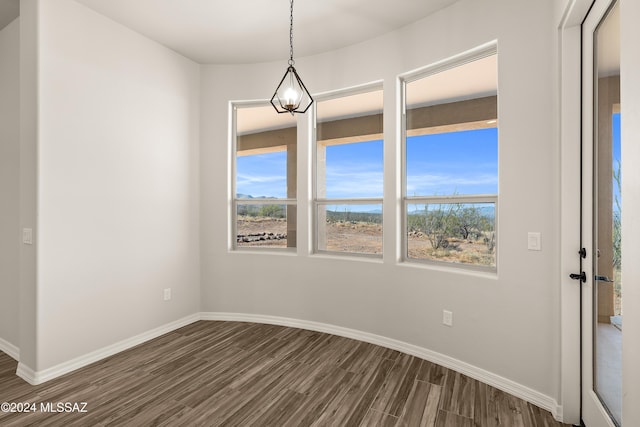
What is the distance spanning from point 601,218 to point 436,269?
1250 millimetres

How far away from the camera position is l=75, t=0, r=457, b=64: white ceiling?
2736 millimetres

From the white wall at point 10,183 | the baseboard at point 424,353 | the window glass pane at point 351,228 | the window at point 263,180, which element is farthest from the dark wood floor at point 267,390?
the window at point 263,180

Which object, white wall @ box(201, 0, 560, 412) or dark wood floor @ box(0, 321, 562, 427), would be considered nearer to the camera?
dark wood floor @ box(0, 321, 562, 427)

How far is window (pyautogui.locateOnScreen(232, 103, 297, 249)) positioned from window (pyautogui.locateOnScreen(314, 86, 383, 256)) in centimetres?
38


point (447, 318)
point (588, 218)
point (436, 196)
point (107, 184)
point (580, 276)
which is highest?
point (107, 184)

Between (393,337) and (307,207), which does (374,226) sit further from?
(393,337)

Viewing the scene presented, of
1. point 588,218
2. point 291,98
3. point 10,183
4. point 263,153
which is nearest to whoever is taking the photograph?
point 588,218

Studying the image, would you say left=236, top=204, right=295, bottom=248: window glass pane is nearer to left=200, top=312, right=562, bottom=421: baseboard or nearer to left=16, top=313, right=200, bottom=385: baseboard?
left=200, top=312, right=562, bottom=421: baseboard

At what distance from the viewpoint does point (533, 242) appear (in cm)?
226

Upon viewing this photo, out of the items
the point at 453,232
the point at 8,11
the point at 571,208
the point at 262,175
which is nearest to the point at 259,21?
the point at 262,175

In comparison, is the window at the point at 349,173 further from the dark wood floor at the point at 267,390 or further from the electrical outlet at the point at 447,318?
the dark wood floor at the point at 267,390

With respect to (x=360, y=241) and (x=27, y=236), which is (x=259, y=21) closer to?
(x=360, y=241)

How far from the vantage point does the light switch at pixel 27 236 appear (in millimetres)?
2541

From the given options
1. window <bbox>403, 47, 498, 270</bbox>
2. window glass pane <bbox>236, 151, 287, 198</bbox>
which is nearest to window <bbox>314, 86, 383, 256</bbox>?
window <bbox>403, 47, 498, 270</bbox>
